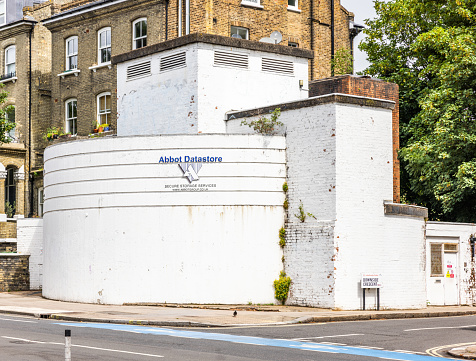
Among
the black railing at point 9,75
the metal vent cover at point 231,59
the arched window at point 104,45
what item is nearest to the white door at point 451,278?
the metal vent cover at point 231,59

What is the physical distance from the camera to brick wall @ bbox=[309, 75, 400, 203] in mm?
28281

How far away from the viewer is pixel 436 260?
29.7 m

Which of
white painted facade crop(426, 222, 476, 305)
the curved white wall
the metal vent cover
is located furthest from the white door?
the metal vent cover

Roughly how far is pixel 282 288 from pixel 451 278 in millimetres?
7372

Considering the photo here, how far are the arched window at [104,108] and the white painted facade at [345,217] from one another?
17177 mm

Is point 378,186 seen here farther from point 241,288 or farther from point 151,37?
point 151,37

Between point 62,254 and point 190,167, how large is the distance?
5.96m

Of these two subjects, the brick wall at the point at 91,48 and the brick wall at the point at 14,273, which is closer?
the brick wall at the point at 14,273

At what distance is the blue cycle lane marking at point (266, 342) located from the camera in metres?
15.2

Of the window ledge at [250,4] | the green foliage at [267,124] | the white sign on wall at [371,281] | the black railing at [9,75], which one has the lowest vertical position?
the white sign on wall at [371,281]

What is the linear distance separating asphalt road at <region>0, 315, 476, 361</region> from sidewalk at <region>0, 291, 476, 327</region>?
0.73m

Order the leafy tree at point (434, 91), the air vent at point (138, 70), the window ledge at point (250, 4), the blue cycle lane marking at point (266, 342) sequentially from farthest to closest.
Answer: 1. the window ledge at point (250, 4)
2. the leafy tree at point (434, 91)
3. the air vent at point (138, 70)
4. the blue cycle lane marking at point (266, 342)

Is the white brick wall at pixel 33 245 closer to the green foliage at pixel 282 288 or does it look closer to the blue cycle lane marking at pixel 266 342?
the green foliage at pixel 282 288

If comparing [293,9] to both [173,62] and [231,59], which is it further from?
[173,62]
